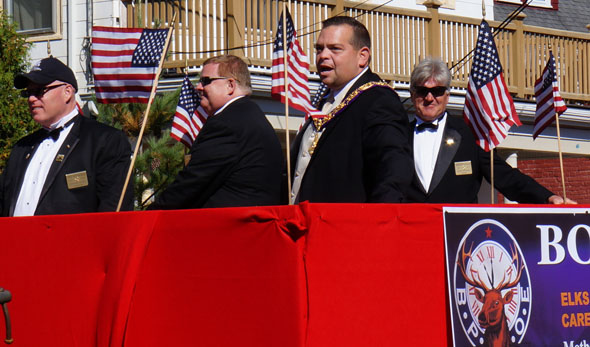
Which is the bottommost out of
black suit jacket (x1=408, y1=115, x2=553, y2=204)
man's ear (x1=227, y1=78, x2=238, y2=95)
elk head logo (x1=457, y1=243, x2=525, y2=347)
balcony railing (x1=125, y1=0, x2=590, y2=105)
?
elk head logo (x1=457, y1=243, x2=525, y2=347)

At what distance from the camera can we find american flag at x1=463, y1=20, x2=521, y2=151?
9.38m

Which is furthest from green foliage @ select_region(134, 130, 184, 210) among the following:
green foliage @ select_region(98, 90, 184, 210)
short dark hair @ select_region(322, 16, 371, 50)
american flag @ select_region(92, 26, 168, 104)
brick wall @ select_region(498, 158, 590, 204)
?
brick wall @ select_region(498, 158, 590, 204)

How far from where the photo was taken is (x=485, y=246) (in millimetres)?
4477

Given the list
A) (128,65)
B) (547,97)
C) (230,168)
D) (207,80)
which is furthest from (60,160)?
(547,97)

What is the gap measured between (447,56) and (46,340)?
468 inches

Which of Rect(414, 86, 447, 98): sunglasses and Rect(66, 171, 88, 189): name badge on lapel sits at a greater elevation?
Rect(414, 86, 447, 98): sunglasses

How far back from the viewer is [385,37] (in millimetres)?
15398

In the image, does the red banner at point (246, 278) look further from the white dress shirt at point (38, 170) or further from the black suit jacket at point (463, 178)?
the black suit jacket at point (463, 178)

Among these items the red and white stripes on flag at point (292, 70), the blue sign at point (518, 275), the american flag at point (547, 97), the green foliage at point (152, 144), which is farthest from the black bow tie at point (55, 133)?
the american flag at point (547, 97)

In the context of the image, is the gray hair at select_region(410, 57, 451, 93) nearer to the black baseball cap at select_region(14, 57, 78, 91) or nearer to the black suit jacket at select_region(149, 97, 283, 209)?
the black suit jacket at select_region(149, 97, 283, 209)

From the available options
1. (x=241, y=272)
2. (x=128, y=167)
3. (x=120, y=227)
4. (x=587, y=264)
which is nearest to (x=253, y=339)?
(x=241, y=272)

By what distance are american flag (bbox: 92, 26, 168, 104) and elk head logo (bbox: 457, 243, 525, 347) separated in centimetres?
355

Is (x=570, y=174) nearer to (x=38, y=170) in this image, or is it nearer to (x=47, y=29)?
(x=47, y=29)

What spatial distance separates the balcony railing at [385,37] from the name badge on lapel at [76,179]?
7.06 meters
